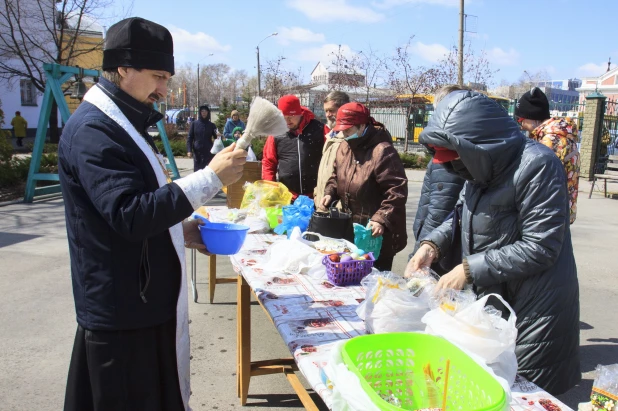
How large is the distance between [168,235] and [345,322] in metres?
0.82

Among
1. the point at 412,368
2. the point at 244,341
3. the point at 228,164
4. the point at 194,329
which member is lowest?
the point at 194,329

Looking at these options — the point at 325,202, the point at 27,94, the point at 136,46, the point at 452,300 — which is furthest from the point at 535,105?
the point at 27,94

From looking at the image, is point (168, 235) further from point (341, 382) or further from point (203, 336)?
point (203, 336)

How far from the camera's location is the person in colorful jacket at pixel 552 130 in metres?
4.08

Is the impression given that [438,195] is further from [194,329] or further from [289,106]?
[194,329]

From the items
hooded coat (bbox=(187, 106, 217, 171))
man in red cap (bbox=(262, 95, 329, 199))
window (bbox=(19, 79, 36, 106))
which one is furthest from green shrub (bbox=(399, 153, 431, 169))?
window (bbox=(19, 79, 36, 106))

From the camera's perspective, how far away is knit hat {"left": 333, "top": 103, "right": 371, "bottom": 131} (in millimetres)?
3375

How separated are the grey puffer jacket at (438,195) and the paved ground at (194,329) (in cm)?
144

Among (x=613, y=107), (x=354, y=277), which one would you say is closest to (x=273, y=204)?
(x=354, y=277)

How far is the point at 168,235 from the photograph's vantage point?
173 cm

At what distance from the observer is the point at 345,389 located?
Answer: 1206mm

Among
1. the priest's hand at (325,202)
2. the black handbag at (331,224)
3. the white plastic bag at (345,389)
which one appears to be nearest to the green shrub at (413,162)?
the priest's hand at (325,202)

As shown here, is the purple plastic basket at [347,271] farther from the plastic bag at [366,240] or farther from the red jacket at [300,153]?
the red jacket at [300,153]

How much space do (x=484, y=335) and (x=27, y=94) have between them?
31074mm
